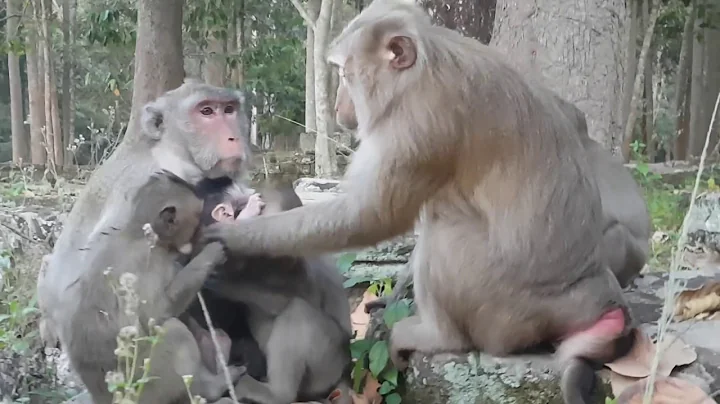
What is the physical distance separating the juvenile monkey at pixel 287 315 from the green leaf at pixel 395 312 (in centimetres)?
46

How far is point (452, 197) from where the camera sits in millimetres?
3551

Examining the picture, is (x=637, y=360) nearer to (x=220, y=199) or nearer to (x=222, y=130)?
(x=220, y=199)

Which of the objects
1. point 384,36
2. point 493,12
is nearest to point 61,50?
point 493,12

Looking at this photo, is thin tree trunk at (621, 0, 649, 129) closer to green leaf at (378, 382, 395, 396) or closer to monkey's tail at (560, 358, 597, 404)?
green leaf at (378, 382, 395, 396)

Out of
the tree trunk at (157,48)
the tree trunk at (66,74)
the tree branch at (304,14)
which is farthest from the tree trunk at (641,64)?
the tree trunk at (66,74)

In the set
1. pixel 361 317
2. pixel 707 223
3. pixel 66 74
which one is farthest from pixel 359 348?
pixel 66 74

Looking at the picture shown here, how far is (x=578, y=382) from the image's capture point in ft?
10.8

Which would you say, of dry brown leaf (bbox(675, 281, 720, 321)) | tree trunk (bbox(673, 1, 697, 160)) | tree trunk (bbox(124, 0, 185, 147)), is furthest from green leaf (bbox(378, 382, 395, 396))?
tree trunk (bbox(673, 1, 697, 160))

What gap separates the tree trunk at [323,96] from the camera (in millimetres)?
13492

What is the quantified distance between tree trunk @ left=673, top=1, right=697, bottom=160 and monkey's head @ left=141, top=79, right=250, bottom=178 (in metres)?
16.2

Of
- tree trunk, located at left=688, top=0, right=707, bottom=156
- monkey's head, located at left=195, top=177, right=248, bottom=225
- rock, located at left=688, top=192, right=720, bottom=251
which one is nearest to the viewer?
monkey's head, located at left=195, top=177, right=248, bottom=225

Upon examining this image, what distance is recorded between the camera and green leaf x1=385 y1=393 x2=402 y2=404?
3926mm

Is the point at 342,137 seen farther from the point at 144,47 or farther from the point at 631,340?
the point at 631,340

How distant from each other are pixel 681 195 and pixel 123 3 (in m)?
11.3
